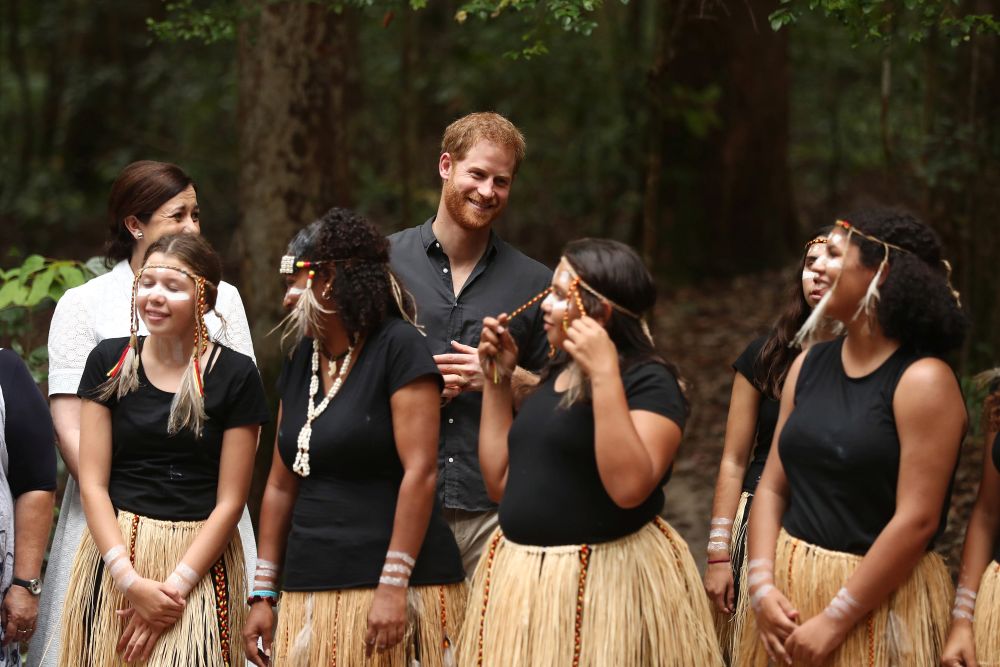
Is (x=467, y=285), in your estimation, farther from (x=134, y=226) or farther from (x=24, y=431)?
(x=24, y=431)

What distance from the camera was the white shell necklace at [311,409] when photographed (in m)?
3.22

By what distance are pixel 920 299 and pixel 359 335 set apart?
5.07ft

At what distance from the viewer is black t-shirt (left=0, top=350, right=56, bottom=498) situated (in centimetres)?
359

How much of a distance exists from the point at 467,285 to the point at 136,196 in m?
1.24

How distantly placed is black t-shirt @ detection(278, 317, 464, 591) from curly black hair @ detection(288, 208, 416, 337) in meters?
0.08

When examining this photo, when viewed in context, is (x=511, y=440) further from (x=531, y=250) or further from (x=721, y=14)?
(x=531, y=250)

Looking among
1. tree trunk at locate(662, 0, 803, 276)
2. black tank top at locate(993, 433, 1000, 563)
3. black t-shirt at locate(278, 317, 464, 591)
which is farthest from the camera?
tree trunk at locate(662, 0, 803, 276)

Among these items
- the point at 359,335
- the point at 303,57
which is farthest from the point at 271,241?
the point at 359,335

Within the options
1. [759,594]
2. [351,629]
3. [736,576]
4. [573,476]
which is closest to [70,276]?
[351,629]

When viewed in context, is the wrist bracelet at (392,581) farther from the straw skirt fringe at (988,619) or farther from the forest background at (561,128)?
the forest background at (561,128)

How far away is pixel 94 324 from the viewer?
3936 mm

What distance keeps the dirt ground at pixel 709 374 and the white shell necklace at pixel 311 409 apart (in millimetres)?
3095

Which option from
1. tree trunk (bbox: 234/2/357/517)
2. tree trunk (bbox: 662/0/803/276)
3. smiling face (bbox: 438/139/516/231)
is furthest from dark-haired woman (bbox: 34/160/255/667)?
tree trunk (bbox: 662/0/803/276)

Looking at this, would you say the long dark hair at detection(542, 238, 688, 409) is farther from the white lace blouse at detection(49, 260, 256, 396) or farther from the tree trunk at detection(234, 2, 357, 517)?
the tree trunk at detection(234, 2, 357, 517)
